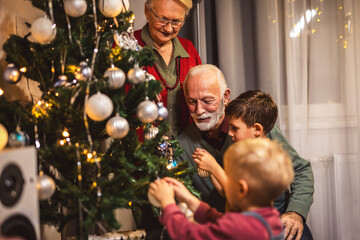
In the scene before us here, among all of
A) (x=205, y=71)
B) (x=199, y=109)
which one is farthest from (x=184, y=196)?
(x=205, y=71)

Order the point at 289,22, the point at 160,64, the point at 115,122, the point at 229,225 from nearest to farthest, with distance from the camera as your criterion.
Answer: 1. the point at 229,225
2. the point at 115,122
3. the point at 160,64
4. the point at 289,22

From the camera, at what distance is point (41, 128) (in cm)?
135

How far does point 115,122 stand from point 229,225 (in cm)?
49

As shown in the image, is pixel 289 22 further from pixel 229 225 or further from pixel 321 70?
pixel 229 225

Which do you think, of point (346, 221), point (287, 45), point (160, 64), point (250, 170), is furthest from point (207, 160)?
point (346, 221)

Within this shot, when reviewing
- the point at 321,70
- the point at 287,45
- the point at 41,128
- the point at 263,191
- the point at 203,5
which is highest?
the point at 203,5

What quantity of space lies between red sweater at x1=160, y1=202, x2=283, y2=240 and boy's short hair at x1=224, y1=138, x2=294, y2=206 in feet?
0.19

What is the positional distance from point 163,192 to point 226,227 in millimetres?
250

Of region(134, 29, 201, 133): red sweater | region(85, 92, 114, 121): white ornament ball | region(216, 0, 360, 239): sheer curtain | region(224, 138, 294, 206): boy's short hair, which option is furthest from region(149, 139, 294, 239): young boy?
A: region(216, 0, 360, 239): sheer curtain

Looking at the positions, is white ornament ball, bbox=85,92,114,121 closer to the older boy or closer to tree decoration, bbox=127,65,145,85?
tree decoration, bbox=127,65,145,85

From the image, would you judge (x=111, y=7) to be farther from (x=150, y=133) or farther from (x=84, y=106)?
(x=150, y=133)

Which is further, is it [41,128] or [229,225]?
[41,128]

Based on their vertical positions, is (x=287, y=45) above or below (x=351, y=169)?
above

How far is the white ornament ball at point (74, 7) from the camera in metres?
1.31
